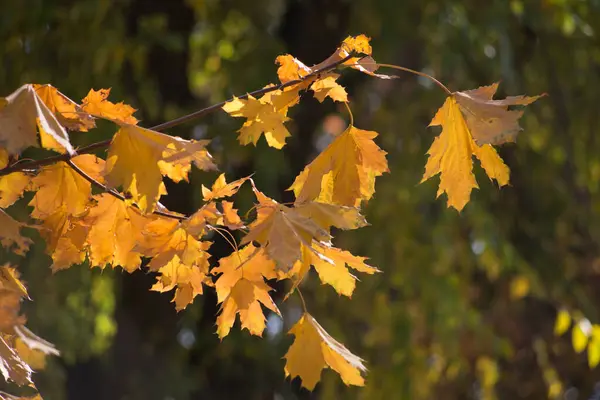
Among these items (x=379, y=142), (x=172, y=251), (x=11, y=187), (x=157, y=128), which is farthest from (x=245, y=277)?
(x=379, y=142)

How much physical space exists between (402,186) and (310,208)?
2.52 meters

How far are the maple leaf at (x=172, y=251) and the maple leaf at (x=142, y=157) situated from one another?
7 centimetres

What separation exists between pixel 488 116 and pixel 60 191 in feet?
1.69

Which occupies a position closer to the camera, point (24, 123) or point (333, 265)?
point (24, 123)

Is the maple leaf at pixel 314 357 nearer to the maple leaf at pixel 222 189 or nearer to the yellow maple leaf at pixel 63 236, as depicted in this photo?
the maple leaf at pixel 222 189

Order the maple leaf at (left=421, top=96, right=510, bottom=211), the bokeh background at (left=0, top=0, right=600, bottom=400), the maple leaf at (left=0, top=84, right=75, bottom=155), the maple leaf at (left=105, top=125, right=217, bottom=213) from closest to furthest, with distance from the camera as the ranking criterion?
the maple leaf at (left=0, top=84, right=75, bottom=155)
the maple leaf at (left=105, top=125, right=217, bottom=213)
the maple leaf at (left=421, top=96, right=510, bottom=211)
the bokeh background at (left=0, top=0, right=600, bottom=400)

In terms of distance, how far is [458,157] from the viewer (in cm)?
108

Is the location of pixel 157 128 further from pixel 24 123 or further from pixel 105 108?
pixel 24 123

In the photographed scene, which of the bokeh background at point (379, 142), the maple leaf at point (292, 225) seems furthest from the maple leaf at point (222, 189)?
the bokeh background at point (379, 142)

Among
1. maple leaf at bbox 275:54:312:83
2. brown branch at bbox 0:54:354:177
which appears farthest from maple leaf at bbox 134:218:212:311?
maple leaf at bbox 275:54:312:83

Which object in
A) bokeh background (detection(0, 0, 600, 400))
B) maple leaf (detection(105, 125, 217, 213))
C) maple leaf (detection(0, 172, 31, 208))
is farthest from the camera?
bokeh background (detection(0, 0, 600, 400))

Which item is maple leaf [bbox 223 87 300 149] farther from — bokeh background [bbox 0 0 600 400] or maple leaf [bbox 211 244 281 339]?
bokeh background [bbox 0 0 600 400]

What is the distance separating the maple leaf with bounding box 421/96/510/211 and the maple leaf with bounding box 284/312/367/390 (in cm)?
22

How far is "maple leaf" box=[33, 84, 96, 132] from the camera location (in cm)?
105
